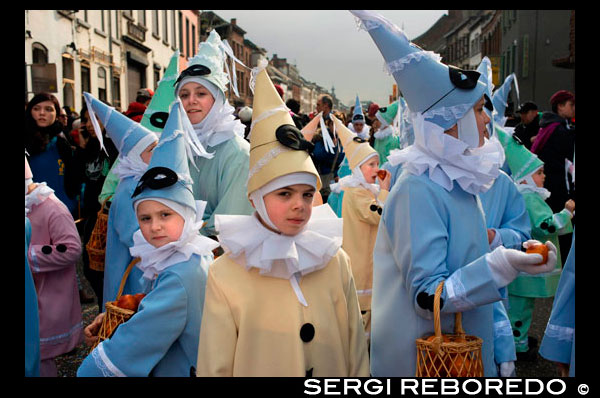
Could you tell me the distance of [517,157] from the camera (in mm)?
5273

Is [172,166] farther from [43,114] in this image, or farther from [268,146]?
[43,114]

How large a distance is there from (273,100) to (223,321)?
105 centimetres

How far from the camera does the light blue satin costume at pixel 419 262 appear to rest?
2633mm

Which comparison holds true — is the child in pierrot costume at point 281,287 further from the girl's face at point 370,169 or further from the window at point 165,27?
the window at point 165,27

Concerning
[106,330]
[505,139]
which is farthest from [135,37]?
[106,330]

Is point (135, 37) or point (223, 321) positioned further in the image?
point (135, 37)

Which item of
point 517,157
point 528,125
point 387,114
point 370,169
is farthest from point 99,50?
point 517,157

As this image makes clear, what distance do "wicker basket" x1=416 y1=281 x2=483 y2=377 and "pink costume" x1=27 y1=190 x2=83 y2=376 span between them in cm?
298

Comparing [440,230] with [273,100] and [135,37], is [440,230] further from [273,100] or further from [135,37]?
[135,37]

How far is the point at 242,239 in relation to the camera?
2.56m

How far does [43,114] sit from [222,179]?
9.55 ft

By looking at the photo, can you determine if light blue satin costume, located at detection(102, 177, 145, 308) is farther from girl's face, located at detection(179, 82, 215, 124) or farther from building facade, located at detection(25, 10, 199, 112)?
building facade, located at detection(25, 10, 199, 112)

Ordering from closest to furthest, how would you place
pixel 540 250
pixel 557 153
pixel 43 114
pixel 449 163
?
pixel 540 250 → pixel 449 163 → pixel 43 114 → pixel 557 153
